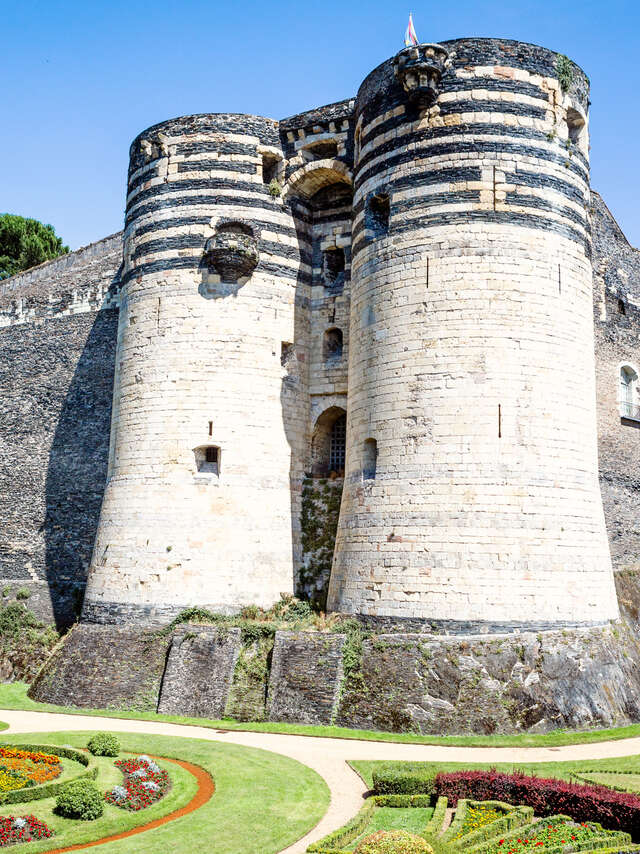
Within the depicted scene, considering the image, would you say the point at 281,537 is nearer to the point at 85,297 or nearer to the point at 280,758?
the point at 280,758

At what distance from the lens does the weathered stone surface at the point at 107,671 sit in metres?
20.2

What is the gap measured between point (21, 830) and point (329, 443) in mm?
15293

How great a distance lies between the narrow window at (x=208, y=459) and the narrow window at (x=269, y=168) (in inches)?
323

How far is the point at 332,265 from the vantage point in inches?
998

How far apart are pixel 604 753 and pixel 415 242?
1187 cm

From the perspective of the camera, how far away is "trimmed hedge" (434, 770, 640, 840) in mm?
10883

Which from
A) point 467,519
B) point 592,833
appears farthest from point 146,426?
point 592,833

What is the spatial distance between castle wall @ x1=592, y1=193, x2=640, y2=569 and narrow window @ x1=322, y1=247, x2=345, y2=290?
849cm

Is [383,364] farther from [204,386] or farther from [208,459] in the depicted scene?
[208,459]

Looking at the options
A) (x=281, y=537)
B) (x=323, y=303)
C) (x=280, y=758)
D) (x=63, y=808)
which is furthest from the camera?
(x=323, y=303)

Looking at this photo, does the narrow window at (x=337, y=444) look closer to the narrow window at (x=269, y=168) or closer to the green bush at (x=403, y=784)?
the narrow window at (x=269, y=168)

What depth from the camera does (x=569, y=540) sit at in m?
19.0

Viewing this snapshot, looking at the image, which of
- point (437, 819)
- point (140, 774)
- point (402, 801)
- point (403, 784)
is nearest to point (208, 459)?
point (140, 774)

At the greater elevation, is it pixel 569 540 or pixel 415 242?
pixel 415 242
